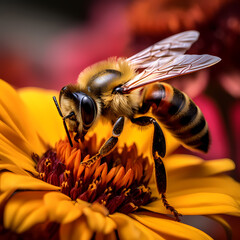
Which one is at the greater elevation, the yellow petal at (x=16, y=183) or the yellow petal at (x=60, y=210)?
the yellow petal at (x=16, y=183)

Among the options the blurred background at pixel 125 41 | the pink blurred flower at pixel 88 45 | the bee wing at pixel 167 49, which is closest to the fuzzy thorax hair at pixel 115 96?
the bee wing at pixel 167 49

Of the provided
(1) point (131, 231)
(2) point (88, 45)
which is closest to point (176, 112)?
(1) point (131, 231)

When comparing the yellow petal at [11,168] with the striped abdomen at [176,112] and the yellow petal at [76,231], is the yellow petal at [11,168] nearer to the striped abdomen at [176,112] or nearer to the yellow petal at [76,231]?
the yellow petal at [76,231]

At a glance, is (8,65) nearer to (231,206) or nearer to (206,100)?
(206,100)

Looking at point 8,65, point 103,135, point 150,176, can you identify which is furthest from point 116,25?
point 150,176

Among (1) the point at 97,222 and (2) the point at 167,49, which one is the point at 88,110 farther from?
(2) the point at 167,49

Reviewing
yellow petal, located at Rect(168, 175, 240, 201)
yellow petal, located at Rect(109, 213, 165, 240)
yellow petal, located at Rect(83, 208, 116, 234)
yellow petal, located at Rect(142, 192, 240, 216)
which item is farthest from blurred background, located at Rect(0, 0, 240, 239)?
yellow petal, located at Rect(83, 208, 116, 234)
